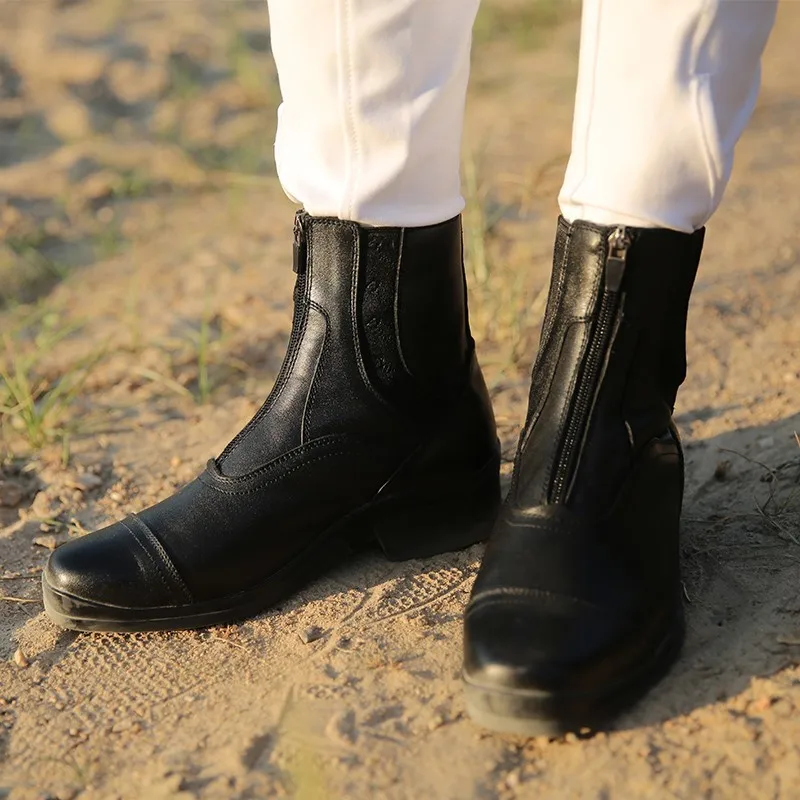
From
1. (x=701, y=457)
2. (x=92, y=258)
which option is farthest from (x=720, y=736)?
(x=92, y=258)

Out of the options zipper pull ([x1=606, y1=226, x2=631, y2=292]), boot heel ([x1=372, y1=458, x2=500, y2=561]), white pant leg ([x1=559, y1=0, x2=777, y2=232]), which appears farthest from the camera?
boot heel ([x1=372, y1=458, x2=500, y2=561])

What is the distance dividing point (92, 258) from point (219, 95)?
100cm

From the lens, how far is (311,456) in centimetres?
143

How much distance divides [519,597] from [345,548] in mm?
360

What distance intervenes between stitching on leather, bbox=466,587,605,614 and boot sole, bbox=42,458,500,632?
0.98ft

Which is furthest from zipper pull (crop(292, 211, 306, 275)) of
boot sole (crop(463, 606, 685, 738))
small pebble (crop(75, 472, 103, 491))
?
small pebble (crop(75, 472, 103, 491))

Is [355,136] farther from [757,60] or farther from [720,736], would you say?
[720,736]

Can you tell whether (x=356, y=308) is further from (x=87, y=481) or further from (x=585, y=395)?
(x=87, y=481)

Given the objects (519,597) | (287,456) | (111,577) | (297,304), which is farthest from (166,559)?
(519,597)

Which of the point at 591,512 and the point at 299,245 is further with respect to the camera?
the point at 299,245

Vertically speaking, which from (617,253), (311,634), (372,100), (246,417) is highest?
(372,100)

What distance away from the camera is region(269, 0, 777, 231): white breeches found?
111 cm

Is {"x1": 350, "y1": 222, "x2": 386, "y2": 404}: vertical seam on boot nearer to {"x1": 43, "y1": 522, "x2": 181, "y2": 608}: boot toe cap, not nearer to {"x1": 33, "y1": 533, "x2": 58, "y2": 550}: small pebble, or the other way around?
{"x1": 43, "y1": 522, "x2": 181, "y2": 608}: boot toe cap

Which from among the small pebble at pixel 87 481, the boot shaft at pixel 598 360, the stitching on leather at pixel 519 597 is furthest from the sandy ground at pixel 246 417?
the boot shaft at pixel 598 360
